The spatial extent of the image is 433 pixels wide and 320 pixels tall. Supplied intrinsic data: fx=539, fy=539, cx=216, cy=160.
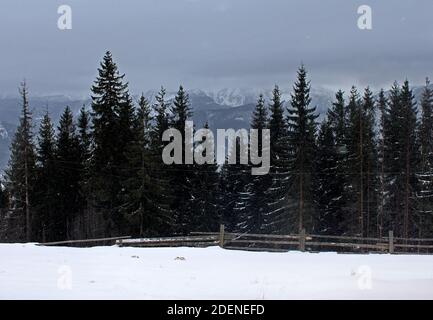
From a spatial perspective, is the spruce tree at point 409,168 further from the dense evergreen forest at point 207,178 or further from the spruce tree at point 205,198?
the spruce tree at point 205,198

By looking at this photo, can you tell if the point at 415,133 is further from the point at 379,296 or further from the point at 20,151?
the point at 379,296

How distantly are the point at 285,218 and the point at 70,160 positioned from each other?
830 inches

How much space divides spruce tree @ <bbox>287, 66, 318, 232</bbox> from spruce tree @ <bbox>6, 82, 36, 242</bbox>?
23.3 metres

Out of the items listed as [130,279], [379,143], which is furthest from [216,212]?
[130,279]

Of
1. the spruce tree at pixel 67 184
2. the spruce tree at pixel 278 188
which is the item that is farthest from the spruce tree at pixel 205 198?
the spruce tree at pixel 67 184

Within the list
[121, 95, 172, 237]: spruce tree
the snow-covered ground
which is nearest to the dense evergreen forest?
[121, 95, 172, 237]: spruce tree

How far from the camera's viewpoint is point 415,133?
53312 mm

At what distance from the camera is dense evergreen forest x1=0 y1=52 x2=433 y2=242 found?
149ft

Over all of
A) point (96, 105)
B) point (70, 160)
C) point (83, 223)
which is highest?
point (96, 105)

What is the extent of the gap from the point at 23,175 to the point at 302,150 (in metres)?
25.2

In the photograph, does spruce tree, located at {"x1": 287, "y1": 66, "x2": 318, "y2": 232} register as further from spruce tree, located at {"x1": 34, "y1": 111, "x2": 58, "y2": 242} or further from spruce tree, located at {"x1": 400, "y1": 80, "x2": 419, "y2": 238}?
spruce tree, located at {"x1": 34, "y1": 111, "x2": 58, "y2": 242}

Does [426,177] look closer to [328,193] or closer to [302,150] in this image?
[328,193]
